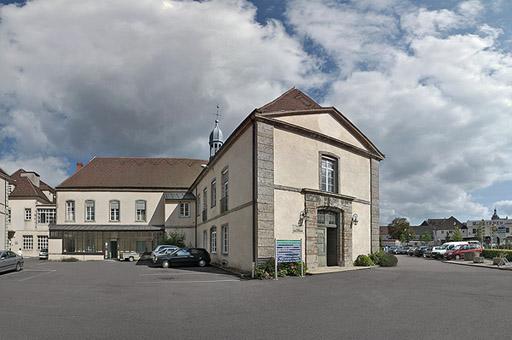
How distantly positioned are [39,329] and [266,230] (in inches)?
509

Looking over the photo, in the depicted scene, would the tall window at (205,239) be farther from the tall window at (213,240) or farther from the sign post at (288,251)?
the sign post at (288,251)

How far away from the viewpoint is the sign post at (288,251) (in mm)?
19781

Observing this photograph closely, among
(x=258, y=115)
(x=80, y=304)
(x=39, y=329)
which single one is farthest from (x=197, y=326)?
(x=258, y=115)

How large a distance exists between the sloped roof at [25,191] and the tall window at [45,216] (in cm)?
180

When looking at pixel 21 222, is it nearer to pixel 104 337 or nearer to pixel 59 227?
pixel 59 227

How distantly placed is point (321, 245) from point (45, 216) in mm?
41229

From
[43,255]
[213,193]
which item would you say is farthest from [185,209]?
[43,255]

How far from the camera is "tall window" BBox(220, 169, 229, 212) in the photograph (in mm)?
27438

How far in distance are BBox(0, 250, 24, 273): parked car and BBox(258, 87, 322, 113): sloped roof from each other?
15.7m

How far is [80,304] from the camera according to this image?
12.2 metres

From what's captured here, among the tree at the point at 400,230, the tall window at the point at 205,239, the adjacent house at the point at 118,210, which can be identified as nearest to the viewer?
the tall window at the point at 205,239

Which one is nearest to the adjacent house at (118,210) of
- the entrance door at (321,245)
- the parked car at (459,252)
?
the entrance door at (321,245)

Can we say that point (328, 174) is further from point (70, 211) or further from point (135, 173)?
point (70, 211)

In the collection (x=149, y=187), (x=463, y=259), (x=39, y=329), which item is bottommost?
(x=463, y=259)
